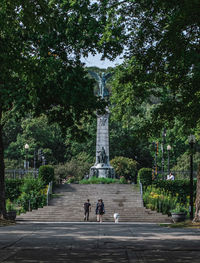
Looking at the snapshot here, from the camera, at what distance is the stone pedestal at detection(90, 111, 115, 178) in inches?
1849

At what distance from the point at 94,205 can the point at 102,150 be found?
14.8 meters

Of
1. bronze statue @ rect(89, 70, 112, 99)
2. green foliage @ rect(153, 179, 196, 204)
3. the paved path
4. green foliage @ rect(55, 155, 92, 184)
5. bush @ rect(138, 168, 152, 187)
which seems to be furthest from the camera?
green foliage @ rect(55, 155, 92, 184)

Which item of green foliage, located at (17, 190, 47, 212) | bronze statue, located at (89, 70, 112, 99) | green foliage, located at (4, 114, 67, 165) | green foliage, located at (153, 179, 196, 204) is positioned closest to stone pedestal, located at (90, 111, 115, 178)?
bronze statue, located at (89, 70, 112, 99)

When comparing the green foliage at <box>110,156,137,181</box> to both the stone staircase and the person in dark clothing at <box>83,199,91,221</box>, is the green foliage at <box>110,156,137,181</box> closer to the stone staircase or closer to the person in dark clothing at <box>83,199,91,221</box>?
the stone staircase

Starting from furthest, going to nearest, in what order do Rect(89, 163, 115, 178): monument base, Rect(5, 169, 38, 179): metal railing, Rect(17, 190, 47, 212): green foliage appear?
Rect(89, 163, 115, 178): monument base < Rect(5, 169, 38, 179): metal railing < Rect(17, 190, 47, 212): green foliage

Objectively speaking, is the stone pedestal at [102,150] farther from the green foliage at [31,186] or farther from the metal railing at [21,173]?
the green foliage at [31,186]

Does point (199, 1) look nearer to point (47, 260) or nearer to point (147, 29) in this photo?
point (147, 29)

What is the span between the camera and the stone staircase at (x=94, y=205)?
1138 inches

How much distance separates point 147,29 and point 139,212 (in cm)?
1669

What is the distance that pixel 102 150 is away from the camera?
155 feet

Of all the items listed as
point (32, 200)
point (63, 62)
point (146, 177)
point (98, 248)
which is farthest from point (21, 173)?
point (98, 248)

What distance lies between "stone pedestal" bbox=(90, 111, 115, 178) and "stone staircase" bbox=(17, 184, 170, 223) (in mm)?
7704

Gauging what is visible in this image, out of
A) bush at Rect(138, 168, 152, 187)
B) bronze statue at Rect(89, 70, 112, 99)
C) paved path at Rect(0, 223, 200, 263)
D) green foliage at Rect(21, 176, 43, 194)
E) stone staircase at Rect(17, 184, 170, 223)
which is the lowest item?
stone staircase at Rect(17, 184, 170, 223)

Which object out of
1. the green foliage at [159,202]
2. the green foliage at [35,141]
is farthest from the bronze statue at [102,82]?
the green foliage at [159,202]
